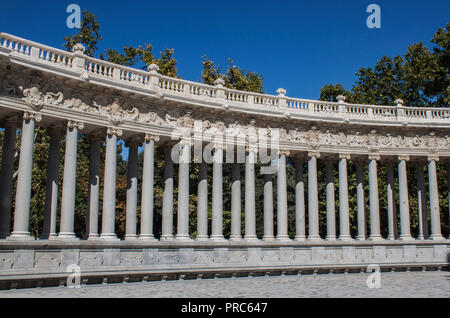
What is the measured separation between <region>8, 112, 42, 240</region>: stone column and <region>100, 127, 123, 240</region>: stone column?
6040mm

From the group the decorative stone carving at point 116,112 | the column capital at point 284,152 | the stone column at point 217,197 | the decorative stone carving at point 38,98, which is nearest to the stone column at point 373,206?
the column capital at point 284,152

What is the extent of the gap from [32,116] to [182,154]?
13.4 meters

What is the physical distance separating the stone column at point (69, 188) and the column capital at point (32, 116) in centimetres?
241

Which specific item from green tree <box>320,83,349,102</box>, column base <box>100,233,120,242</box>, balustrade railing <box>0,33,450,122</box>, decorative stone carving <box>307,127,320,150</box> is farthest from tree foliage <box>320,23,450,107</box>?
column base <box>100,233,120,242</box>

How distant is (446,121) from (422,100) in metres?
25.8

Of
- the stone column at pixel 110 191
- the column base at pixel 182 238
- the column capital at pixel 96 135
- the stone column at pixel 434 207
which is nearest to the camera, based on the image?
the stone column at pixel 110 191

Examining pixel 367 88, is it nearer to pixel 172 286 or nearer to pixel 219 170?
pixel 219 170

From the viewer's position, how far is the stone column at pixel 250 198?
45.5 m

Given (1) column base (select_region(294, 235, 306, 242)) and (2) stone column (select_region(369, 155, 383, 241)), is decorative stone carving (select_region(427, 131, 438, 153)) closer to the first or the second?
(2) stone column (select_region(369, 155, 383, 241))

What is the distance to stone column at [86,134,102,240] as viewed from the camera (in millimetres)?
39969

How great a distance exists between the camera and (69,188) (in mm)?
37250

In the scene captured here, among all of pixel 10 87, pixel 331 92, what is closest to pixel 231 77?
pixel 331 92

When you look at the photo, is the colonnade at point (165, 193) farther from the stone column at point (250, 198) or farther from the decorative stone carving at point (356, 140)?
the decorative stone carving at point (356, 140)
